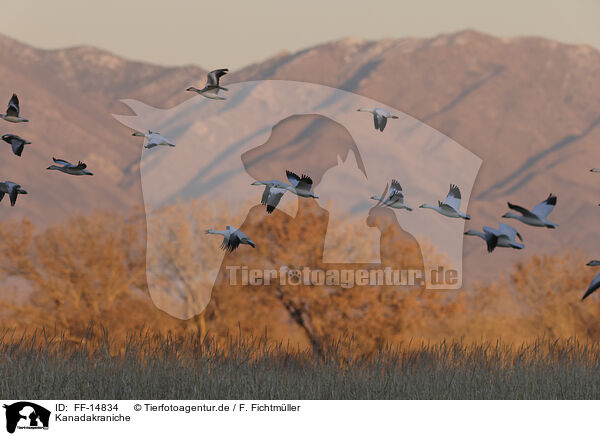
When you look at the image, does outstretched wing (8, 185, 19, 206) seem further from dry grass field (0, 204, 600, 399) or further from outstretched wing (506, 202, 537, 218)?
dry grass field (0, 204, 600, 399)

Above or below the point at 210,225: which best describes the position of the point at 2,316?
below

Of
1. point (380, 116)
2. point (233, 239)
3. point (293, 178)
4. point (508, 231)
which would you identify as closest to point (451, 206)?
point (508, 231)

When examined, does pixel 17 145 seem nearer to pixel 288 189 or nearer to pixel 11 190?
pixel 11 190

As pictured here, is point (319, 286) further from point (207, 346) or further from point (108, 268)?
point (207, 346)

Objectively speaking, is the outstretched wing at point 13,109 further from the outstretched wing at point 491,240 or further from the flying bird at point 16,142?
the outstretched wing at point 491,240

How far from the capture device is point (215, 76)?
15727 millimetres

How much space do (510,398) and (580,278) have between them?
2002 centimetres

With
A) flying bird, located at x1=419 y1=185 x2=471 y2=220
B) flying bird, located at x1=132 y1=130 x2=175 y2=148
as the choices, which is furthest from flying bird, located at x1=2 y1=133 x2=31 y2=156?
flying bird, located at x1=419 y1=185 x2=471 y2=220

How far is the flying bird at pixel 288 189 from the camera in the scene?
541 inches

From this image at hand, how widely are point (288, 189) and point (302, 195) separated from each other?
0.28 metres

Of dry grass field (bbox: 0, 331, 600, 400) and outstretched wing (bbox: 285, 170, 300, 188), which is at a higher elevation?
outstretched wing (bbox: 285, 170, 300, 188)

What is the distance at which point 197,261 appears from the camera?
34.2m

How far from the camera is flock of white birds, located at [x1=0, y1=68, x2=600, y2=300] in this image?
11.8 meters
